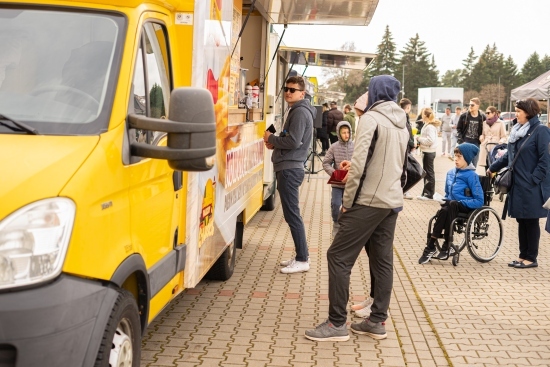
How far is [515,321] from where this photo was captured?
721 centimetres

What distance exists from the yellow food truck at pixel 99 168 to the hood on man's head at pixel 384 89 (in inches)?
46.2

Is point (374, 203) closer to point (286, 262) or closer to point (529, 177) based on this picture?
point (286, 262)

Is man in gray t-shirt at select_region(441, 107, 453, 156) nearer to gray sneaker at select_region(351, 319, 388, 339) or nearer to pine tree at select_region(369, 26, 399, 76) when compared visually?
gray sneaker at select_region(351, 319, 388, 339)

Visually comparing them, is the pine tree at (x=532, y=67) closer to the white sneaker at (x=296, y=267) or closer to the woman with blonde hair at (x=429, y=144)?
the woman with blonde hair at (x=429, y=144)

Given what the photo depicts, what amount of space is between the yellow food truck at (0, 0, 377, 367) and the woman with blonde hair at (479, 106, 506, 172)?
13803 millimetres

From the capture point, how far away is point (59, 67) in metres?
4.18

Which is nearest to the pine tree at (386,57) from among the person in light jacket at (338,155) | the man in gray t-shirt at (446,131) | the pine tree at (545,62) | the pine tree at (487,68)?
the pine tree at (487,68)

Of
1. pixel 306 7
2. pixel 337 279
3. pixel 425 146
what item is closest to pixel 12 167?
pixel 337 279

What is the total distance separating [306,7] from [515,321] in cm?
486

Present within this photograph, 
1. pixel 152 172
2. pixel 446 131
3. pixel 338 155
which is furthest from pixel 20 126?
pixel 446 131

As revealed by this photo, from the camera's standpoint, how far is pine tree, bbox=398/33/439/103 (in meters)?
139

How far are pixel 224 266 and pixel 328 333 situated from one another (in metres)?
2.00

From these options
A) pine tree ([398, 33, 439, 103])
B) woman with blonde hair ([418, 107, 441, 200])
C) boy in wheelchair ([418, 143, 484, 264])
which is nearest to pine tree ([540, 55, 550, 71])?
pine tree ([398, 33, 439, 103])

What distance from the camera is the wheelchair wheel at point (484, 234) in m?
9.62
